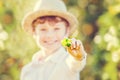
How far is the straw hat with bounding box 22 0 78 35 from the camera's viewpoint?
6.73ft

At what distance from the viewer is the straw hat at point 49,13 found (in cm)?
205

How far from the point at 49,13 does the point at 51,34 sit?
9 centimetres

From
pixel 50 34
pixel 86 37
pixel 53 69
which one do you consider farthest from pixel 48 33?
pixel 86 37

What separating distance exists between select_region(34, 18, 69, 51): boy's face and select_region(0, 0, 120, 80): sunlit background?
18.0 inches

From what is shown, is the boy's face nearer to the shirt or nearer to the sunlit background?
the shirt

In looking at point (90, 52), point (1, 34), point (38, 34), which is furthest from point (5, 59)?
point (38, 34)

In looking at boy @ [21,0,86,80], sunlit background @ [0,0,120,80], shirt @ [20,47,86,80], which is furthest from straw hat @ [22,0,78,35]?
sunlit background @ [0,0,120,80]

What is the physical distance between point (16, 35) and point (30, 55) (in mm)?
139

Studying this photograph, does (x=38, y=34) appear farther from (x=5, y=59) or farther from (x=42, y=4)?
(x=5, y=59)

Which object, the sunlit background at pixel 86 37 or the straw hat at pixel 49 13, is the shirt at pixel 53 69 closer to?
Answer: the straw hat at pixel 49 13

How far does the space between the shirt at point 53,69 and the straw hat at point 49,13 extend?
0.12 meters

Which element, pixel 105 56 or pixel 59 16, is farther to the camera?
pixel 105 56

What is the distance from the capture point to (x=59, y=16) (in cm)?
206

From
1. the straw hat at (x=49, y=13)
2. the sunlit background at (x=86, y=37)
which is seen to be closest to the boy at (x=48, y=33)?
the straw hat at (x=49, y=13)
